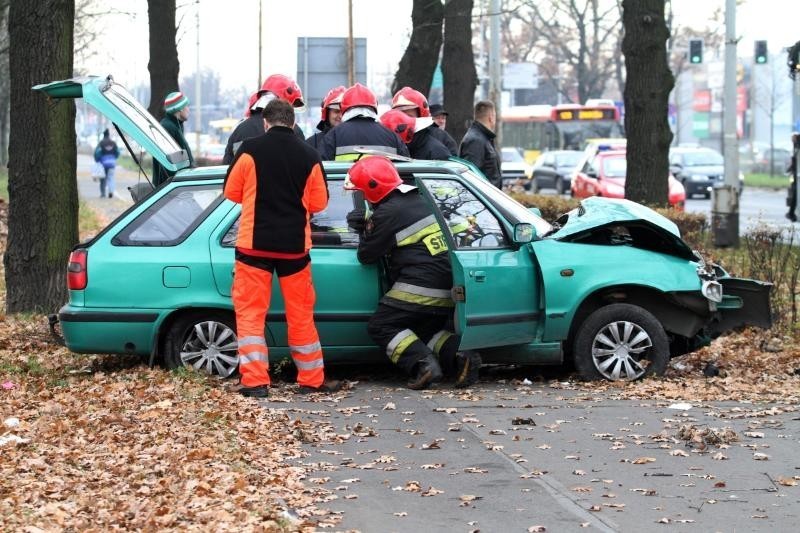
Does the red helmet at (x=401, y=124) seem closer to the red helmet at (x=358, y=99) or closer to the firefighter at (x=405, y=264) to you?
the red helmet at (x=358, y=99)

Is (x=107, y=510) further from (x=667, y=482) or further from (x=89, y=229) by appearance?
(x=89, y=229)

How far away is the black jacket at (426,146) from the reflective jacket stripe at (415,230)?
2.47m

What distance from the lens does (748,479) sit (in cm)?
682

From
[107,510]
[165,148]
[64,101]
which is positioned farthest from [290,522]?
[64,101]

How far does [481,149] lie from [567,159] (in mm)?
29895

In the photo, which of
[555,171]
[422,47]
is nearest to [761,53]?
[555,171]

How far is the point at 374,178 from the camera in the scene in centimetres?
926

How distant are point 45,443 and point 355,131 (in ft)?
13.9

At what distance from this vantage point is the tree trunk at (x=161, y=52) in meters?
20.9

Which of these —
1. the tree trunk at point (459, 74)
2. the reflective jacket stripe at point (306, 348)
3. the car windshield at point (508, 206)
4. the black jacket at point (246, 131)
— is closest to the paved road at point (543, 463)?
the reflective jacket stripe at point (306, 348)

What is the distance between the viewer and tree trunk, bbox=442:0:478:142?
75.8ft

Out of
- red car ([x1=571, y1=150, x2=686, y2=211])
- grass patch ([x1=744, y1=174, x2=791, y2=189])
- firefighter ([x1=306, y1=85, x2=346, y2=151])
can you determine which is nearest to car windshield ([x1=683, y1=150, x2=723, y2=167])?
grass patch ([x1=744, y1=174, x2=791, y2=189])

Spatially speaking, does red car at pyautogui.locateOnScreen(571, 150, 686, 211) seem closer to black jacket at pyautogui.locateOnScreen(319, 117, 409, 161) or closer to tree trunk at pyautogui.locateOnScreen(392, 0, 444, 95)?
tree trunk at pyautogui.locateOnScreen(392, 0, 444, 95)

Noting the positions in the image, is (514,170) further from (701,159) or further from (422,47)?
(422,47)
